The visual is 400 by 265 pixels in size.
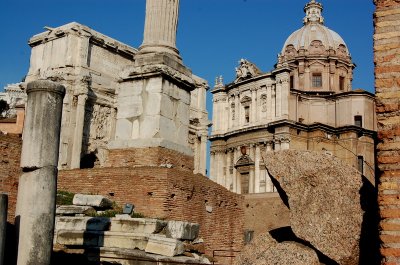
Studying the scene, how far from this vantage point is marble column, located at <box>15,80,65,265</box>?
24.8 ft

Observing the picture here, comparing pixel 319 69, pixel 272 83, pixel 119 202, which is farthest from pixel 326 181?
pixel 319 69

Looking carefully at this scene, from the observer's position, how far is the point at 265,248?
7273mm

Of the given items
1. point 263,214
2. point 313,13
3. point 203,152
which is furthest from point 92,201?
point 313,13

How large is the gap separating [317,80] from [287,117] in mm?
10683

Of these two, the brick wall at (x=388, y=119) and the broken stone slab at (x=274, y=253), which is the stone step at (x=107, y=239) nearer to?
the broken stone slab at (x=274, y=253)

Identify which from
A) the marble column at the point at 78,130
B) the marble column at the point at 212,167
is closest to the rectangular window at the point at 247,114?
the marble column at the point at 212,167

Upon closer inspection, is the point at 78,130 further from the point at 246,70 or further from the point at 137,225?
the point at 137,225

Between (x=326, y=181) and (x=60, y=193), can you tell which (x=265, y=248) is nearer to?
(x=326, y=181)

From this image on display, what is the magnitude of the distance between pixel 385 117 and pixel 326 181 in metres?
1.45

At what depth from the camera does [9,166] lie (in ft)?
37.3

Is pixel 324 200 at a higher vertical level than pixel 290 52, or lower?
lower

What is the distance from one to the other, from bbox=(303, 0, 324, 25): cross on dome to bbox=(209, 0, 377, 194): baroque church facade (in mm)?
5490

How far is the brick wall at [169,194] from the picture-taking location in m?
10.9

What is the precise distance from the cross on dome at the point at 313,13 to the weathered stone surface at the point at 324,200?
51618mm
